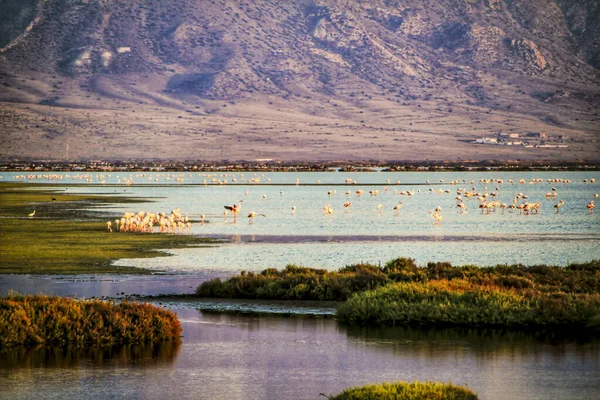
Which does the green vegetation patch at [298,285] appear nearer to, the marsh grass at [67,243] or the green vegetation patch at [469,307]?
the green vegetation patch at [469,307]

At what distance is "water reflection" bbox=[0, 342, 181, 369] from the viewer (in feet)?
59.1

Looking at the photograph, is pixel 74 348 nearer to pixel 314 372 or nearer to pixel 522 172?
pixel 314 372

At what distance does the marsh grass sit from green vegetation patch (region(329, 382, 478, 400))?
17540 millimetres

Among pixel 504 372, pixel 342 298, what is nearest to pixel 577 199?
pixel 342 298

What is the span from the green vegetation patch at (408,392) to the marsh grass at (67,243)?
1754cm

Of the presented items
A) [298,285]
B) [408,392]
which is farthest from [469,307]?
[408,392]

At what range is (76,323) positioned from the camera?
19594mm

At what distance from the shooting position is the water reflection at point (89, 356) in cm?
1800

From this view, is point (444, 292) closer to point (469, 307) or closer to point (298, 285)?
point (469, 307)

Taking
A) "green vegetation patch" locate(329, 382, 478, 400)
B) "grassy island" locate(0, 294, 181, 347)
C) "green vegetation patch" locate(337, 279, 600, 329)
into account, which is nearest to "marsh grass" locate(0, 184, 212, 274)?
"green vegetation patch" locate(337, 279, 600, 329)

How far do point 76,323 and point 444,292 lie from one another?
8.05 meters

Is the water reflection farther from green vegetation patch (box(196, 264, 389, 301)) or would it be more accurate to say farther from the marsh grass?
the marsh grass

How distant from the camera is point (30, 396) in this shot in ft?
51.3

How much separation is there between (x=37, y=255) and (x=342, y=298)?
14699 millimetres
